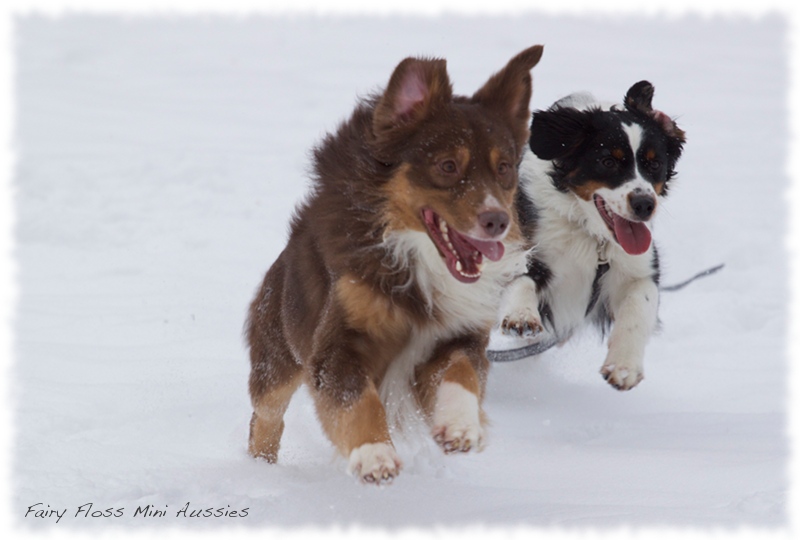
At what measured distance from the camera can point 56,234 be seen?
877cm

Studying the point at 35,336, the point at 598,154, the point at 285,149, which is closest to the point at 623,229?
the point at 598,154

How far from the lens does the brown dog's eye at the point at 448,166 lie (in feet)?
13.5

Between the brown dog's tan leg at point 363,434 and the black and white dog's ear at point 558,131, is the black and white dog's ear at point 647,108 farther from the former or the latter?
the brown dog's tan leg at point 363,434

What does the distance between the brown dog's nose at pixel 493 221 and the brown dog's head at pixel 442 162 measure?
2 cm

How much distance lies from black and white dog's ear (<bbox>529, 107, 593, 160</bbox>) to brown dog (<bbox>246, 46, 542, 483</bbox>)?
115 centimetres

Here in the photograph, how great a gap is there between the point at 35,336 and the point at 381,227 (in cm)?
351

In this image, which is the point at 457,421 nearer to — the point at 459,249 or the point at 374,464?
the point at 374,464

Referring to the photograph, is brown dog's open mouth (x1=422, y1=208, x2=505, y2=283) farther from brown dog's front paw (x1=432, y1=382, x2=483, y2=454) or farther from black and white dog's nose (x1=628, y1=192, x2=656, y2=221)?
black and white dog's nose (x1=628, y1=192, x2=656, y2=221)

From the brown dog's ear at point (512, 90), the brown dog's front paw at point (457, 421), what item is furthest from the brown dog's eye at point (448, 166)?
the brown dog's front paw at point (457, 421)

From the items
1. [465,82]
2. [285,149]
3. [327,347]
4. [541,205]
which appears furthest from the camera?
[465,82]

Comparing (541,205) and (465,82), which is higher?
(541,205)

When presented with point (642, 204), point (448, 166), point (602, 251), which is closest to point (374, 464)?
point (448, 166)

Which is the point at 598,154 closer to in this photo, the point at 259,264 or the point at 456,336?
the point at 456,336

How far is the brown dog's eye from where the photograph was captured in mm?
4109
